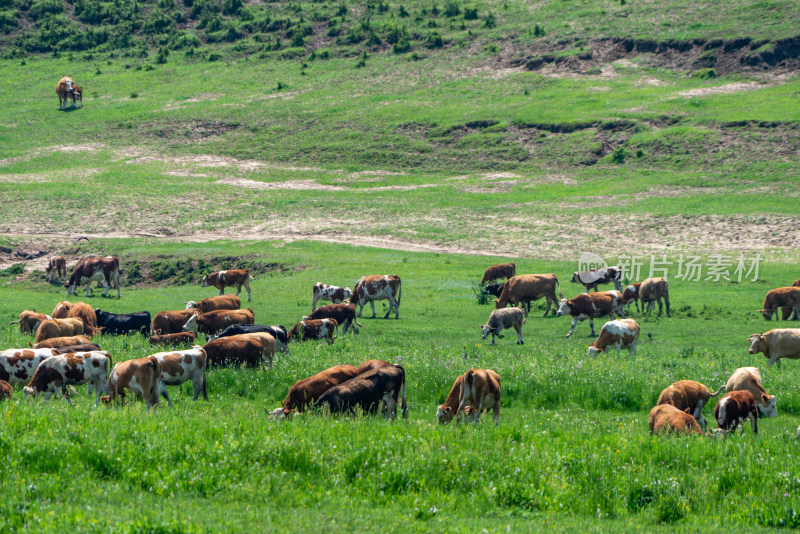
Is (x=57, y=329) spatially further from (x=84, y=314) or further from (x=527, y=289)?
(x=527, y=289)

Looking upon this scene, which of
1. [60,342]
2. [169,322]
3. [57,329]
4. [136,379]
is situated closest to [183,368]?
[136,379]

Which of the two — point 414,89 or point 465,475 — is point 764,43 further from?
point 465,475

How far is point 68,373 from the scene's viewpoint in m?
15.4

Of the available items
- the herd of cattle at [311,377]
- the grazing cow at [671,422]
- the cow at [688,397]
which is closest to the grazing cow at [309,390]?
the herd of cattle at [311,377]

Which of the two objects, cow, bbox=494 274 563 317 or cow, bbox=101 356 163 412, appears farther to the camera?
cow, bbox=494 274 563 317

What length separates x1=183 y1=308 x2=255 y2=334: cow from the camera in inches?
947

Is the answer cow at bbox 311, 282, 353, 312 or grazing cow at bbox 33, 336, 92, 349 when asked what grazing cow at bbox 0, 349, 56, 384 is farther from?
cow at bbox 311, 282, 353, 312

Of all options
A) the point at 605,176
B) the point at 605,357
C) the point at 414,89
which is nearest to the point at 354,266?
the point at 605,357

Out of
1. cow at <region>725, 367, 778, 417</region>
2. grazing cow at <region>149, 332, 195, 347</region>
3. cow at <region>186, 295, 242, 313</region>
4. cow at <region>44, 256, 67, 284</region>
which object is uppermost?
cow at <region>725, 367, 778, 417</region>

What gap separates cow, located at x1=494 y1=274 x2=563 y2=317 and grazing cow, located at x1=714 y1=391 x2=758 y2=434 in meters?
17.1

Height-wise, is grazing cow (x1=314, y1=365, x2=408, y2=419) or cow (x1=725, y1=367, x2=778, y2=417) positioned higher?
grazing cow (x1=314, y1=365, x2=408, y2=419)

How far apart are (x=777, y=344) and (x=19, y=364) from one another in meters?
18.4

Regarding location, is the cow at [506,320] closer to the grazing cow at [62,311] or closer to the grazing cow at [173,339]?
the grazing cow at [173,339]

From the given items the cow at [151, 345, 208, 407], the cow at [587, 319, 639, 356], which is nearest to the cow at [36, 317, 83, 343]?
the cow at [151, 345, 208, 407]
